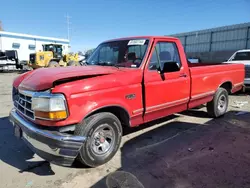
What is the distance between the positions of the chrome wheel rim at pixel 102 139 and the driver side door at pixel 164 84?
838 mm

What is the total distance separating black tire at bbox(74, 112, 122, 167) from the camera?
2998mm

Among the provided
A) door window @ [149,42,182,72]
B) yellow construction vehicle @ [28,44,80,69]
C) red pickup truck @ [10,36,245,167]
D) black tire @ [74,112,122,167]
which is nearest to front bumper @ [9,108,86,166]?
red pickup truck @ [10,36,245,167]

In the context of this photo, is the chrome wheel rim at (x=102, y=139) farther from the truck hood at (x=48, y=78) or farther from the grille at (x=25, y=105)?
the grille at (x=25, y=105)

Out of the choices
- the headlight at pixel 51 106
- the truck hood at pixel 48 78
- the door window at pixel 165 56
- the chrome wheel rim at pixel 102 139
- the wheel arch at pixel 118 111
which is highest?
the door window at pixel 165 56

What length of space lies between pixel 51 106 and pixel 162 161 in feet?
6.58

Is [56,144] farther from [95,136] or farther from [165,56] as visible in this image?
[165,56]

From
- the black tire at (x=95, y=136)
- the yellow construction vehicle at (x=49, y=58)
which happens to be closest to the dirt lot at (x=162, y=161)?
the black tire at (x=95, y=136)

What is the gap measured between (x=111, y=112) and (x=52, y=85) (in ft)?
3.67

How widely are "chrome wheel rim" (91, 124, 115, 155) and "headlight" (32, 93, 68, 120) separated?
66 cm

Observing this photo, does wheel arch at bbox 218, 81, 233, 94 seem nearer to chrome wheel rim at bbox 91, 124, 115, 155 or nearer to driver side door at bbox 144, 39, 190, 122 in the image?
driver side door at bbox 144, 39, 190, 122

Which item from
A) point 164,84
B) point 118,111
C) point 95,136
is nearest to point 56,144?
point 95,136

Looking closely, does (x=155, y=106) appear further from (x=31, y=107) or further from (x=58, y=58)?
(x=58, y=58)

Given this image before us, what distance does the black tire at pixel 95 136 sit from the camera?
9.84ft

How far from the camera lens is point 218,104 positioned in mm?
5797
